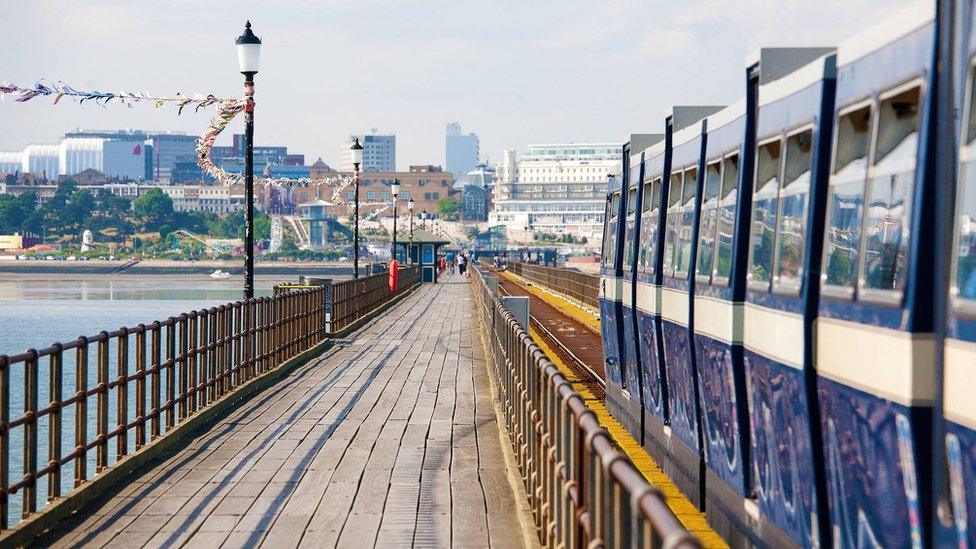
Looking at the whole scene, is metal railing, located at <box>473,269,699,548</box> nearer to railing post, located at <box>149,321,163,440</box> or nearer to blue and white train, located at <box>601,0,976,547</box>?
blue and white train, located at <box>601,0,976,547</box>

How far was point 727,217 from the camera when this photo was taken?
10164 millimetres

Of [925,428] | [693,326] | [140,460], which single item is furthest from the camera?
Answer: [140,460]

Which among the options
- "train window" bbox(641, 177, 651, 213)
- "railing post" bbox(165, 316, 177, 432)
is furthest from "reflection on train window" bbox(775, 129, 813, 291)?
"railing post" bbox(165, 316, 177, 432)

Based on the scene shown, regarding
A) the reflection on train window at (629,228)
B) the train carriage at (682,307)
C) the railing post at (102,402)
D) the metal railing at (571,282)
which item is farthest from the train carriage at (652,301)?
the metal railing at (571,282)

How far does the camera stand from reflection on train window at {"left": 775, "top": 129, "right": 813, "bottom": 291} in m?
7.91

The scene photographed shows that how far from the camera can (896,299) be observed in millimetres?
6145

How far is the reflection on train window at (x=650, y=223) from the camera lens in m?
14.1

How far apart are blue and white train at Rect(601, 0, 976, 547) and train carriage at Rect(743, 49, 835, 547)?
0.05 feet

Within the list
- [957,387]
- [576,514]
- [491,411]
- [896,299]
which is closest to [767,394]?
[576,514]

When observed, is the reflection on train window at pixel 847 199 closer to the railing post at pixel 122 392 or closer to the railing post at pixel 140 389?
the railing post at pixel 122 392

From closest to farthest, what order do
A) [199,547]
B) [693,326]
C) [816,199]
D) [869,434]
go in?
[869,434], [816,199], [199,547], [693,326]

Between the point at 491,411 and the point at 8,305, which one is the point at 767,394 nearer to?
the point at 491,411

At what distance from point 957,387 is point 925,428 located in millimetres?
435

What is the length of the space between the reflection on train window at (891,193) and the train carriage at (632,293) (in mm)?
8376
